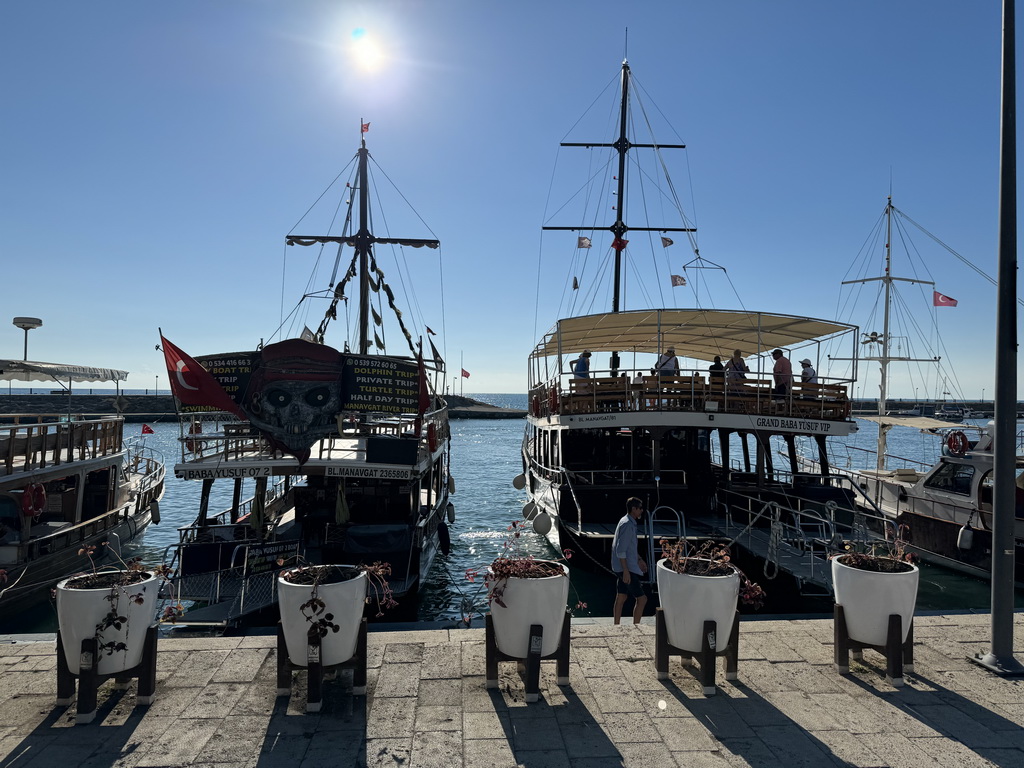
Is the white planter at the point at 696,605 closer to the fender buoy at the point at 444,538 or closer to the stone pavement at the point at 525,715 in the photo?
the stone pavement at the point at 525,715

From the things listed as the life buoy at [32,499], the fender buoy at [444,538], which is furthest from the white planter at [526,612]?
the life buoy at [32,499]

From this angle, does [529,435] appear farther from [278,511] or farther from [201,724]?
[201,724]

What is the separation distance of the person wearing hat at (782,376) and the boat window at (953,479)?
597 centimetres

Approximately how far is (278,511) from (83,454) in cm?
478

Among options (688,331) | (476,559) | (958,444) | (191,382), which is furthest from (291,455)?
(958,444)

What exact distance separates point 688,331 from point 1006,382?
1077 centimetres

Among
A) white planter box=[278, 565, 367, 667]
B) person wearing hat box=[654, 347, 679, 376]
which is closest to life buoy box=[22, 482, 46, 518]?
white planter box=[278, 565, 367, 667]

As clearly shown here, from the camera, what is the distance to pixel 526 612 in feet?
19.1

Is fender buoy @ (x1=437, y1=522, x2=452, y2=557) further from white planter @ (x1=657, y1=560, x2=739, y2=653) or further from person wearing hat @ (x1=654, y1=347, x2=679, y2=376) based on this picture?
white planter @ (x1=657, y1=560, x2=739, y2=653)

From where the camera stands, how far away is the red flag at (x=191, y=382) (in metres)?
11.2

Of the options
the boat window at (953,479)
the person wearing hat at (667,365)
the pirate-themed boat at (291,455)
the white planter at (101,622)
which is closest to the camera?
the white planter at (101,622)

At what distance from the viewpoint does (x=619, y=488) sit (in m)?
14.5

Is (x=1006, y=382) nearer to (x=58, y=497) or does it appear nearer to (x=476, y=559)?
(x=476, y=559)

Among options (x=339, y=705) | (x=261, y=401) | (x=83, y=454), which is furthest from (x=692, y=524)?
(x=83, y=454)
